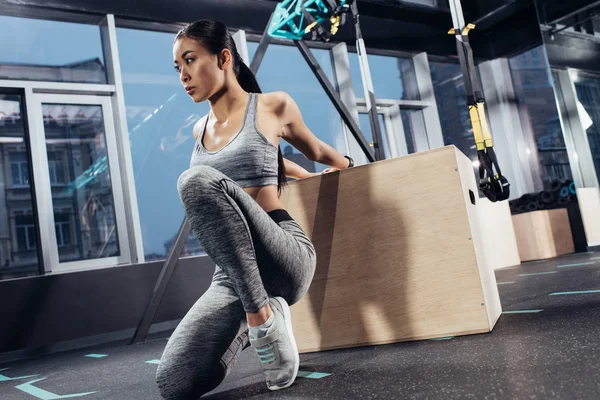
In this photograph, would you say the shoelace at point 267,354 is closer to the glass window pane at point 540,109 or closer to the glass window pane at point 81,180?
the glass window pane at point 81,180

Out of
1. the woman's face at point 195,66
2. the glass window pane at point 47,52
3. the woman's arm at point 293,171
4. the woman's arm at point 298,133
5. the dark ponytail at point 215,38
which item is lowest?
the woman's arm at point 293,171

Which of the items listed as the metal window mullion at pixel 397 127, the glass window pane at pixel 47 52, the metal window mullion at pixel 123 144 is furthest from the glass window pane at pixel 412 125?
the glass window pane at pixel 47 52

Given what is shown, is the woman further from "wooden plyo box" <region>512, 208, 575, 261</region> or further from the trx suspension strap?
"wooden plyo box" <region>512, 208, 575, 261</region>

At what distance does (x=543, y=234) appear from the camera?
5332 mm

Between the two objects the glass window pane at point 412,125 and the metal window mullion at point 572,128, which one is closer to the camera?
the metal window mullion at point 572,128

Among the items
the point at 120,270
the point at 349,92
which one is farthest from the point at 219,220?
the point at 349,92

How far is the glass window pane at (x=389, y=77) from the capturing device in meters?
6.10

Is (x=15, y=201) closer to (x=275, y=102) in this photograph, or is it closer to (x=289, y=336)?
(x=275, y=102)

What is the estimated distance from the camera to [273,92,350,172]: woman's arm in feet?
5.31

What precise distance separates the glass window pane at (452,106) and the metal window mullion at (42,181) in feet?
14.9

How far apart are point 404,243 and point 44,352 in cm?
294

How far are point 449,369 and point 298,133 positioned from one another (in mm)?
786

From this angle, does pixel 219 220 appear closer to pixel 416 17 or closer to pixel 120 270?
pixel 120 270

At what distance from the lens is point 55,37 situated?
421 centimetres
